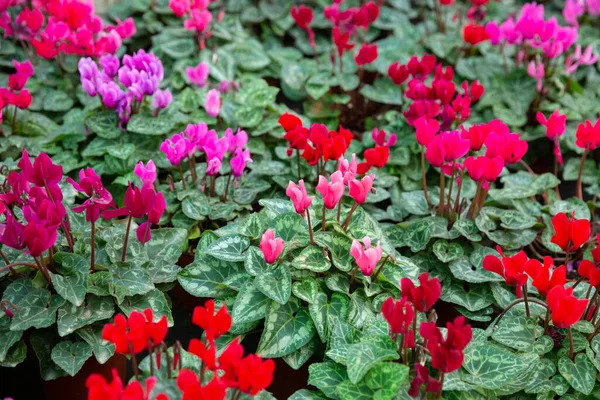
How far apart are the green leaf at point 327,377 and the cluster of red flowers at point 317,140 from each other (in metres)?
0.61

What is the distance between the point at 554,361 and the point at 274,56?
2.18m

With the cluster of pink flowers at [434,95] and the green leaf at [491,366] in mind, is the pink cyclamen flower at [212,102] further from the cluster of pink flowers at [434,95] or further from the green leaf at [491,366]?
the green leaf at [491,366]

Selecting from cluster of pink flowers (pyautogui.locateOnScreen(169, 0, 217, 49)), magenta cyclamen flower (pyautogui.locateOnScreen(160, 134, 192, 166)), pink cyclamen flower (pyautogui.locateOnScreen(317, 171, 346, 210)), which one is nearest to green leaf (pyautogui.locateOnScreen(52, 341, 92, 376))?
magenta cyclamen flower (pyautogui.locateOnScreen(160, 134, 192, 166))

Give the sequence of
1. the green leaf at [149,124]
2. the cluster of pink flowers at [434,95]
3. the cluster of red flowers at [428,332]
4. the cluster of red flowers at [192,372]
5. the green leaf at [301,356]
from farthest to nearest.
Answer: the green leaf at [149,124], the cluster of pink flowers at [434,95], the green leaf at [301,356], the cluster of red flowers at [428,332], the cluster of red flowers at [192,372]

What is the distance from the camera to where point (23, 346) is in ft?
6.02

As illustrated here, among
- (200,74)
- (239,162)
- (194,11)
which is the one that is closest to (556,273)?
(239,162)

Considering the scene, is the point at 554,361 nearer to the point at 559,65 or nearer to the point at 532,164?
the point at 532,164

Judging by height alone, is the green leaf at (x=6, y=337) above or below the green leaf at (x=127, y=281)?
below

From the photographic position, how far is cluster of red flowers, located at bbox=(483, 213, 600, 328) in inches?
61.1

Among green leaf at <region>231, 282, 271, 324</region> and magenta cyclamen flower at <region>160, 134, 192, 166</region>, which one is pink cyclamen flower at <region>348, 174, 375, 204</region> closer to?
green leaf at <region>231, 282, 271, 324</region>

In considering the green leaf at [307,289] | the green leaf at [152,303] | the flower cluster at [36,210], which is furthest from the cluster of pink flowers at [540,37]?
the flower cluster at [36,210]

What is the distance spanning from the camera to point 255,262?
6.13 ft

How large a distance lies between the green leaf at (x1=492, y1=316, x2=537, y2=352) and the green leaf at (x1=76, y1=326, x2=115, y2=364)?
100 cm

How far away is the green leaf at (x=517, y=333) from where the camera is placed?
5.83 feet
